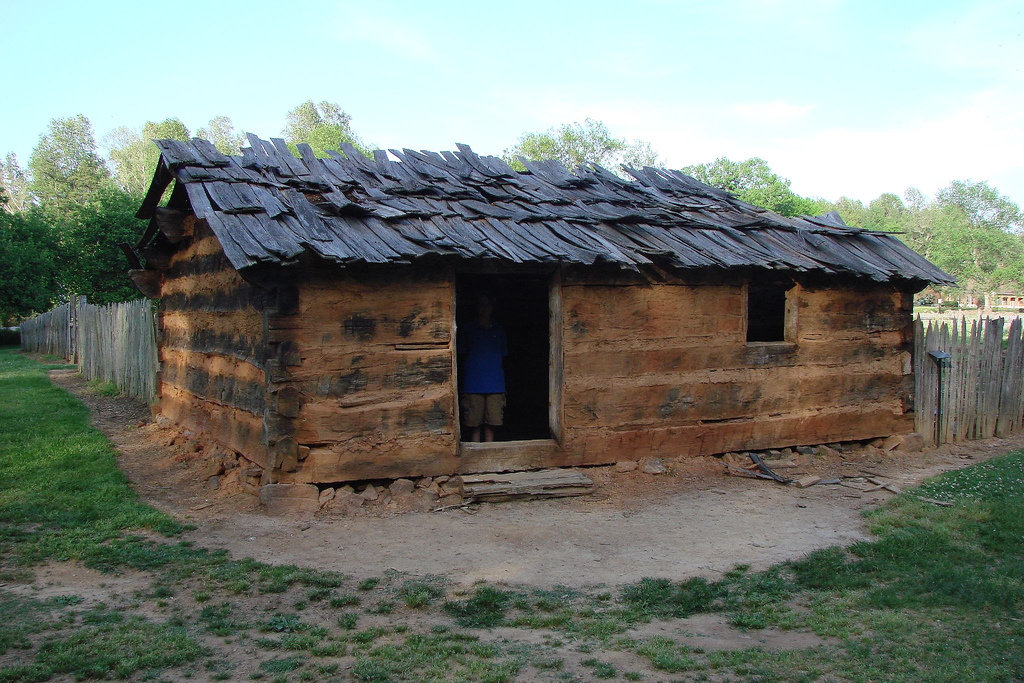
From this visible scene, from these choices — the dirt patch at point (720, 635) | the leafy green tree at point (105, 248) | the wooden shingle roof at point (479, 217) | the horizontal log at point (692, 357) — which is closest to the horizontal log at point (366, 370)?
the wooden shingle roof at point (479, 217)

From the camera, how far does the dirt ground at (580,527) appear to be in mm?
5473

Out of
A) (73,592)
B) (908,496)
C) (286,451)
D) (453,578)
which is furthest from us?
(908,496)

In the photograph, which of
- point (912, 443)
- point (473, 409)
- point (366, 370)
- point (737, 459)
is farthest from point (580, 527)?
point (912, 443)

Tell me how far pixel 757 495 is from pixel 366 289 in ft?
14.7

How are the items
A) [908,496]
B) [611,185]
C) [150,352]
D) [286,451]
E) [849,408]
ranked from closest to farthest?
[286,451]
[908,496]
[849,408]
[611,185]
[150,352]

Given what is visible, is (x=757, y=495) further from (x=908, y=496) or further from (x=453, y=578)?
(x=453, y=578)

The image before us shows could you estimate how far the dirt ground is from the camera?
5.47 m

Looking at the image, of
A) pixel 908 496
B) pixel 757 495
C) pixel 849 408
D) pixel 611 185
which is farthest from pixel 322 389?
pixel 849 408

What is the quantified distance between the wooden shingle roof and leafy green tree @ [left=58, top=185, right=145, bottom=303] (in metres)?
15.9

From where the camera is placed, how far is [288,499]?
653 centimetres

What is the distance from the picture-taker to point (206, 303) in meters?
8.48

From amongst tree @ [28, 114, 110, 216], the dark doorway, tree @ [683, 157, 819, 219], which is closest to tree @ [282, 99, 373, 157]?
tree @ [28, 114, 110, 216]

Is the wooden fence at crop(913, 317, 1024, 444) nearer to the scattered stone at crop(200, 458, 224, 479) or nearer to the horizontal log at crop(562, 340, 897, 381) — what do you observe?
the horizontal log at crop(562, 340, 897, 381)

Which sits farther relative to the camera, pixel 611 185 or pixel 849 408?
pixel 611 185
